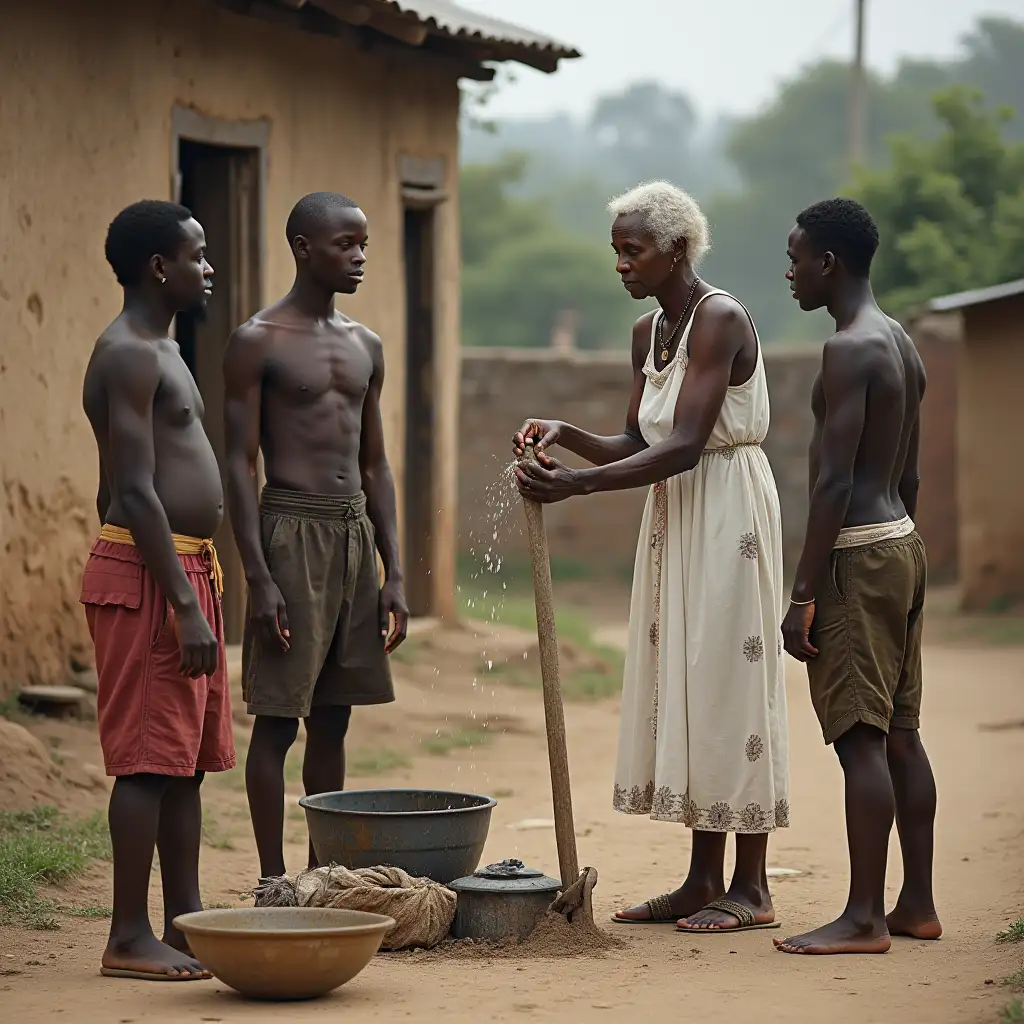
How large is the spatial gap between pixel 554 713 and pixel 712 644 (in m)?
0.52

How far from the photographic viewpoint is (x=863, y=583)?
477 centimetres

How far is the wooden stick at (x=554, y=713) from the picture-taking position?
4.76 metres

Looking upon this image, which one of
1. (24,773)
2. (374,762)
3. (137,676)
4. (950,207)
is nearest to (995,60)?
(950,207)

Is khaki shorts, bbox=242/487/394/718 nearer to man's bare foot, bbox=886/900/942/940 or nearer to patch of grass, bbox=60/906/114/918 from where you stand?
patch of grass, bbox=60/906/114/918

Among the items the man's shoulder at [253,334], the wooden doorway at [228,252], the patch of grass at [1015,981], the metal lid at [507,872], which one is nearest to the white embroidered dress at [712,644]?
the metal lid at [507,872]

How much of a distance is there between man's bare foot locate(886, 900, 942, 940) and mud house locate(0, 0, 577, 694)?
13.0 feet

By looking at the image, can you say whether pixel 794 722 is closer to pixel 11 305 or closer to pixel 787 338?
pixel 11 305

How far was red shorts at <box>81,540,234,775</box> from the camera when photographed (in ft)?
14.3

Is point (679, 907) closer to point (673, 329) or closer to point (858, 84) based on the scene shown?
point (673, 329)

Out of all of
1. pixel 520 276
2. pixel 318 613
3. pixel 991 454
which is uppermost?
pixel 520 276

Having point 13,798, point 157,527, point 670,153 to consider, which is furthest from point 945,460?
point 670,153

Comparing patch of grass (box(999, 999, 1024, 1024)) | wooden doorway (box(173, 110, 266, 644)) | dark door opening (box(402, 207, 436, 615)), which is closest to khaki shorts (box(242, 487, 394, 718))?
→ patch of grass (box(999, 999, 1024, 1024))

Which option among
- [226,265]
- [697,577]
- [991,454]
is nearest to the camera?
[697,577]

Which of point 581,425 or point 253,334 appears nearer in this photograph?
point 253,334
